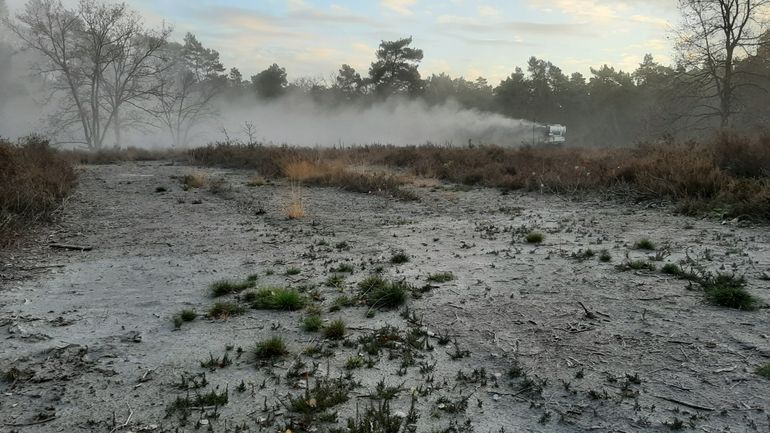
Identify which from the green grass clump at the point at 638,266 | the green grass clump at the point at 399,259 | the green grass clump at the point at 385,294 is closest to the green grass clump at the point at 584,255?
the green grass clump at the point at 638,266

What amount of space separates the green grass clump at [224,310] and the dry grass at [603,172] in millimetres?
6747

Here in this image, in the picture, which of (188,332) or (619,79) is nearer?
(188,332)

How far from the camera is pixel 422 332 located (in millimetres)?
4031

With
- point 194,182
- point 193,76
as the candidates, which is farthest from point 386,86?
point 194,182

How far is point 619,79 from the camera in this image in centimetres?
5325

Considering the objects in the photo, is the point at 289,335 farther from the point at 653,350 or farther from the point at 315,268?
the point at 653,350

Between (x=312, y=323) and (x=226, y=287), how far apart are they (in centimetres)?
143

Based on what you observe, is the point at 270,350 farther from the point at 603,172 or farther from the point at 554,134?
the point at 554,134

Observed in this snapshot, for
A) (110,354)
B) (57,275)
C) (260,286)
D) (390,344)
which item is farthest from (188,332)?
(57,275)

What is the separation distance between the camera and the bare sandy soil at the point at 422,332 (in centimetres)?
297

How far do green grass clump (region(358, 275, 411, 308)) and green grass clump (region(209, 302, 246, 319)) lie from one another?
1.16 metres

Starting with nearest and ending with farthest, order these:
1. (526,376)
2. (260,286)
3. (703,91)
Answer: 1. (526,376)
2. (260,286)
3. (703,91)

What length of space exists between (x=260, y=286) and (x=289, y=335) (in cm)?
134

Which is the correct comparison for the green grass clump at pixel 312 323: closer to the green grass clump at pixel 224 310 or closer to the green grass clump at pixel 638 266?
the green grass clump at pixel 224 310
